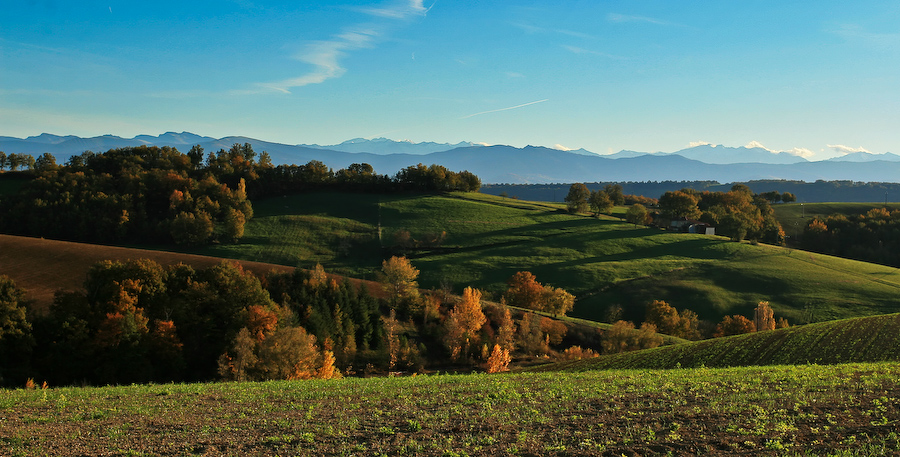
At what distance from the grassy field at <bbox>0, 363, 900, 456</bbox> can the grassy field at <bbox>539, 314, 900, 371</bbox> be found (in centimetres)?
750

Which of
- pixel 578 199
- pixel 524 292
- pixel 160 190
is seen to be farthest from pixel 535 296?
pixel 160 190

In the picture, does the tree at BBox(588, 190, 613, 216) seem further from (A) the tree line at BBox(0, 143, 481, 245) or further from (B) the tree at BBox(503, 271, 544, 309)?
(B) the tree at BBox(503, 271, 544, 309)

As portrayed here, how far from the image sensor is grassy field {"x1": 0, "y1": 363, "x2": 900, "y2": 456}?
44.8 ft

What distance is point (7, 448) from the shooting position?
1411cm

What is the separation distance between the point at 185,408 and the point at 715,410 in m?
18.9

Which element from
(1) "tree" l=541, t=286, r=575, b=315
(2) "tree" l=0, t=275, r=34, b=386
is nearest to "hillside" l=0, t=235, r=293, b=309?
(2) "tree" l=0, t=275, r=34, b=386

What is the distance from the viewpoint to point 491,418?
16.9 m

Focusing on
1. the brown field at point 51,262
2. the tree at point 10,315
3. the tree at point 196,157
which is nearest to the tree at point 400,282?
the brown field at point 51,262

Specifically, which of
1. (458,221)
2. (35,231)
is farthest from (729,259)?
(35,231)

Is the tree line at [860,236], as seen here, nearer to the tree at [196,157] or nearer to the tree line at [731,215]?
the tree line at [731,215]

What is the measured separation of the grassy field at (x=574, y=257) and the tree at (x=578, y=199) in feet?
23.1

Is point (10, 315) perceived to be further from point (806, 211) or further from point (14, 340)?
point (806, 211)

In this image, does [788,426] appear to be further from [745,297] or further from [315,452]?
[745,297]

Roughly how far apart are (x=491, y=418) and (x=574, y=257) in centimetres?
9814
